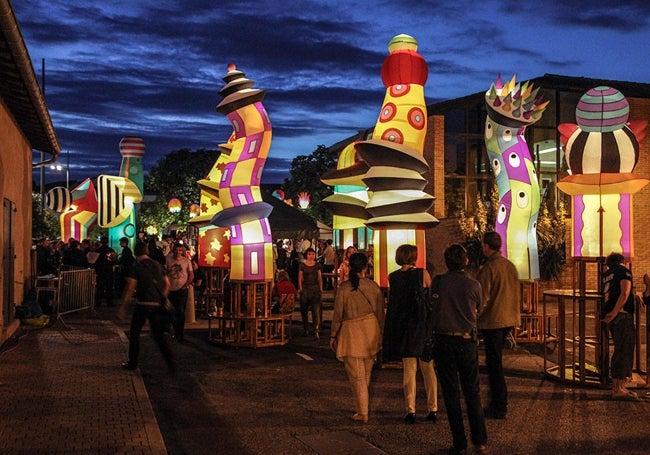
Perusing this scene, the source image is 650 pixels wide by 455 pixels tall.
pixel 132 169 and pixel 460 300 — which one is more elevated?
pixel 132 169

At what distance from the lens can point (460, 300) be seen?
714 centimetres

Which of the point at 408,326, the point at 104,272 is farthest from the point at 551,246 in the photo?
the point at 408,326

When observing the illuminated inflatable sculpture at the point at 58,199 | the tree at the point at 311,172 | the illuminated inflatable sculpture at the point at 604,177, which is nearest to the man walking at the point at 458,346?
the illuminated inflatable sculpture at the point at 604,177

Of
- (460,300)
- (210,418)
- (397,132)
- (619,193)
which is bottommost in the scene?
(210,418)

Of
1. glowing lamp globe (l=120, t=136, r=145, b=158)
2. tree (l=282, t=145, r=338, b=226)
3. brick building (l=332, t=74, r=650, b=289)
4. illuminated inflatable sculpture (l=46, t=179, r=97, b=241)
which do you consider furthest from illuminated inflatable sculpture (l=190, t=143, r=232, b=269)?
tree (l=282, t=145, r=338, b=226)

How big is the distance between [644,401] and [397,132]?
520cm

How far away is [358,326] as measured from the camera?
8.03 meters

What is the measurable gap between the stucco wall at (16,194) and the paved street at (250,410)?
7.82 feet

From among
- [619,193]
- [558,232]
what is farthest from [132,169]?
[619,193]

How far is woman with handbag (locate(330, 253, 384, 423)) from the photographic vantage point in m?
8.02

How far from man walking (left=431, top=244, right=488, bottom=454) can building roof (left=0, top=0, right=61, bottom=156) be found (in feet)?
18.1

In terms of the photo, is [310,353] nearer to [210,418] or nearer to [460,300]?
[210,418]

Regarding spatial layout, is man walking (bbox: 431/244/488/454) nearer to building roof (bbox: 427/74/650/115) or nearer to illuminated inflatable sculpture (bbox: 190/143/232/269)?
illuminated inflatable sculpture (bbox: 190/143/232/269)

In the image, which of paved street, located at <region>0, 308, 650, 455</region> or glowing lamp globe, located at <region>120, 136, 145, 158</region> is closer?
paved street, located at <region>0, 308, 650, 455</region>
